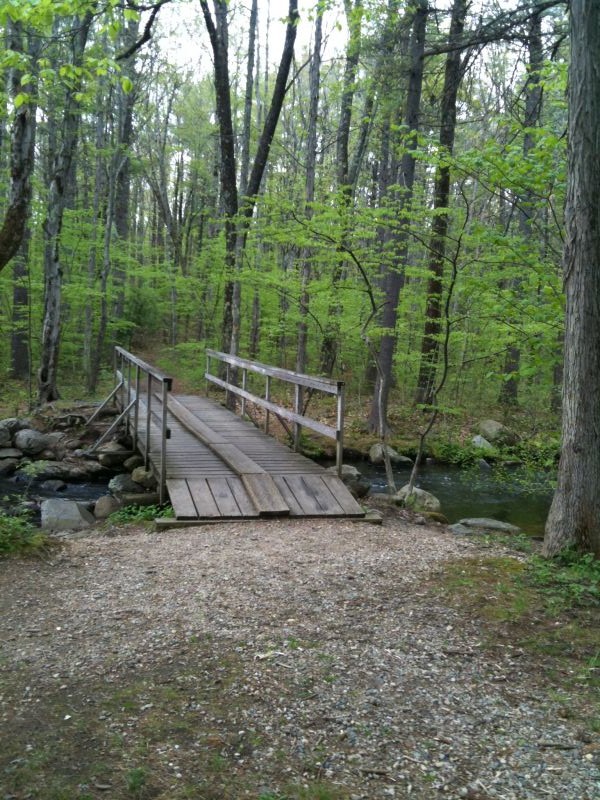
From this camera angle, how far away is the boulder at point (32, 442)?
38.7 feet

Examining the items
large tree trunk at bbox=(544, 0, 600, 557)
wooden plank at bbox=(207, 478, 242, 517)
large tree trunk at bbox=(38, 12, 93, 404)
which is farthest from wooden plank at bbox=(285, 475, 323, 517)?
large tree trunk at bbox=(38, 12, 93, 404)

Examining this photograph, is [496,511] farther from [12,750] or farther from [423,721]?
[12,750]

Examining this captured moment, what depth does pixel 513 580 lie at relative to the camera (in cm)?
481

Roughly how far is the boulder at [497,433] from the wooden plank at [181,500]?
9.73m

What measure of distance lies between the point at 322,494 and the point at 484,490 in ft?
18.1

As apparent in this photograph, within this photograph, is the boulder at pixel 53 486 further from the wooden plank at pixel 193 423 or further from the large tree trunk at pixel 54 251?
the large tree trunk at pixel 54 251

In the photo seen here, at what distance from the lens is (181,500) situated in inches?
272

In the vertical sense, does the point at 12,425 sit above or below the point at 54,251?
below

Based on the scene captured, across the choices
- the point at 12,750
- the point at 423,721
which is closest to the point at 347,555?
the point at 423,721

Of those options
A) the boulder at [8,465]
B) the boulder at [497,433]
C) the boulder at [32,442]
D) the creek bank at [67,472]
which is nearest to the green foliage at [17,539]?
the creek bank at [67,472]

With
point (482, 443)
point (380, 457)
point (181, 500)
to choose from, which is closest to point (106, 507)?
point (181, 500)

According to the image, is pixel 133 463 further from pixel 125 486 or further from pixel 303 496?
pixel 303 496

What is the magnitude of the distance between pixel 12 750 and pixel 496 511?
8931 mm

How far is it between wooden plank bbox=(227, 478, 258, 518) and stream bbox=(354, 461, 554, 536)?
12.2ft
